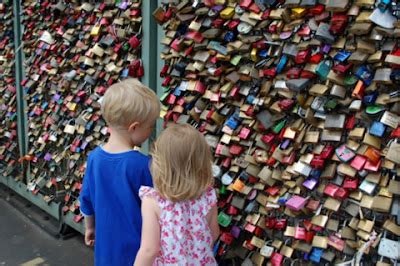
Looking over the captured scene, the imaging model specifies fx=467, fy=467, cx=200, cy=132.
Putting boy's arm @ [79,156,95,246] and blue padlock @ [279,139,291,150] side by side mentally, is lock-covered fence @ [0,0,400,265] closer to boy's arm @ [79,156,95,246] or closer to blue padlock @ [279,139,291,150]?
blue padlock @ [279,139,291,150]

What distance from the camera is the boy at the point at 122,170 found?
1708mm

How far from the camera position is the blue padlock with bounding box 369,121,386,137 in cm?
165

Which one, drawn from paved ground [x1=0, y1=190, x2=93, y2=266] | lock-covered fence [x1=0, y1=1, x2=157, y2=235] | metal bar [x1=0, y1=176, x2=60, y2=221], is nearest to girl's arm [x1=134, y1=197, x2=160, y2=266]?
lock-covered fence [x1=0, y1=1, x2=157, y2=235]

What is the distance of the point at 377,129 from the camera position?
65.4 inches

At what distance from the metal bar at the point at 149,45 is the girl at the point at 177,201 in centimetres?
119

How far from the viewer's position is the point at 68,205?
142 inches

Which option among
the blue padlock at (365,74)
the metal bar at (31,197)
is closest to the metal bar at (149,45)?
the blue padlock at (365,74)

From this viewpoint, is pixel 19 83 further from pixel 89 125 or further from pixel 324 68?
pixel 324 68

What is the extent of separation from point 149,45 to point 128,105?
1072mm

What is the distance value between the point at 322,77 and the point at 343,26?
21cm

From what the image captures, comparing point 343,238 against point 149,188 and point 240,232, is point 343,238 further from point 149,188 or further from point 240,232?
point 149,188

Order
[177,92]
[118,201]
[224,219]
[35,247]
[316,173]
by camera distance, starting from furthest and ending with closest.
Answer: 1. [35,247]
2. [177,92]
3. [224,219]
4. [316,173]
5. [118,201]

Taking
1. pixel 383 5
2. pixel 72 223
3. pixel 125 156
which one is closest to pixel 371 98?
pixel 383 5

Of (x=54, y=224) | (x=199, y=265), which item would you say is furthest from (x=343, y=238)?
(x=54, y=224)
